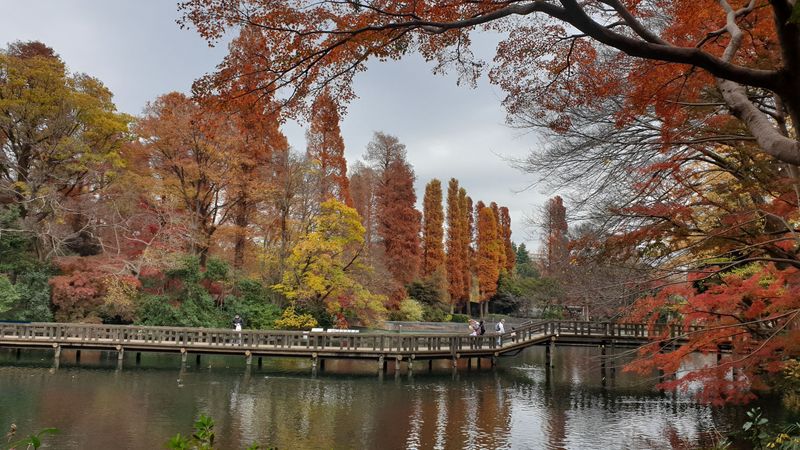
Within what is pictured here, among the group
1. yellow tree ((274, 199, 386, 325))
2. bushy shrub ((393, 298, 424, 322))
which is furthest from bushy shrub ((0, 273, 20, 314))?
bushy shrub ((393, 298, 424, 322))

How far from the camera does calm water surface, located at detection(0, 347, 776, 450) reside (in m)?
11.8

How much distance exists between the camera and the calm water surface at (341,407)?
38.6ft

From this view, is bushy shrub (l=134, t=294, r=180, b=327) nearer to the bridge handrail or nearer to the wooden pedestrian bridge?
the wooden pedestrian bridge

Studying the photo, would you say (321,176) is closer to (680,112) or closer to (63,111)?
(63,111)

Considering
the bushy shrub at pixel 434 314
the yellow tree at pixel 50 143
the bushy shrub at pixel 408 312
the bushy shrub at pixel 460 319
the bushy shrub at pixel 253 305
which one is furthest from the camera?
the bushy shrub at pixel 460 319

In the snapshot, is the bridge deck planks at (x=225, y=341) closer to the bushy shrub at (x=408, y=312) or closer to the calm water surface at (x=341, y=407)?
the calm water surface at (x=341, y=407)

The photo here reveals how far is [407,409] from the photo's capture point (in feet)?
49.2

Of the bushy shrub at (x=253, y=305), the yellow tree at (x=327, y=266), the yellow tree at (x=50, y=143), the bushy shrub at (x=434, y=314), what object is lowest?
the bushy shrub at (x=434, y=314)

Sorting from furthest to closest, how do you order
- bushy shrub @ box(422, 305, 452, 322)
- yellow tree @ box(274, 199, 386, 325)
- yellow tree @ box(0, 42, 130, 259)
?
bushy shrub @ box(422, 305, 452, 322)
yellow tree @ box(274, 199, 386, 325)
yellow tree @ box(0, 42, 130, 259)

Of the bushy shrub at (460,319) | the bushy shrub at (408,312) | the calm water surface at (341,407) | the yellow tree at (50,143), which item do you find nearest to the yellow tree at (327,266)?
the calm water surface at (341,407)

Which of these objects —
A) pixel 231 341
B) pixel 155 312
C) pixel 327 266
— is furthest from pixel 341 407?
pixel 155 312

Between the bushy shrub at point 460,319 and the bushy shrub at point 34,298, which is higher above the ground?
the bushy shrub at point 34,298

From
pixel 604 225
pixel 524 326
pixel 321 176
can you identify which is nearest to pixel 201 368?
pixel 321 176

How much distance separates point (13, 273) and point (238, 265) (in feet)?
32.1
